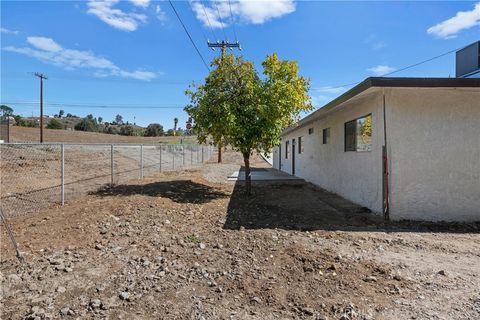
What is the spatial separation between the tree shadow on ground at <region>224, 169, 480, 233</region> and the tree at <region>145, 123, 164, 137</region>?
3469 inches

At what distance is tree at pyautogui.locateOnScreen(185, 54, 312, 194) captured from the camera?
1048 cm

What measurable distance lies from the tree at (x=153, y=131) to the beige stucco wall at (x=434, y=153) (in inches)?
3581

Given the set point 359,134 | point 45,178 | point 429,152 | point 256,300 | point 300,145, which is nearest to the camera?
point 256,300

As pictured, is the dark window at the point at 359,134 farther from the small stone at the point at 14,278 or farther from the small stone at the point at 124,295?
the small stone at the point at 14,278

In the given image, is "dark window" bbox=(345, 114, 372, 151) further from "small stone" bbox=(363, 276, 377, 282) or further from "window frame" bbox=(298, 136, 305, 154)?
"window frame" bbox=(298, 136, 305, 154)

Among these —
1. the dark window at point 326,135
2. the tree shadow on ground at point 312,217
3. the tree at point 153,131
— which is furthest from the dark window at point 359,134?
the tree at point 153,131

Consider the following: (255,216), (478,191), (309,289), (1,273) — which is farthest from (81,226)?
(478,191)

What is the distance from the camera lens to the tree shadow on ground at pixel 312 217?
7191 mm

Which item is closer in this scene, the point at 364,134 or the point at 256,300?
the point at 256,300

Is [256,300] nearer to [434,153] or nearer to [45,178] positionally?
[434,153]

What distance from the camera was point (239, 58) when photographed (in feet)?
36.3

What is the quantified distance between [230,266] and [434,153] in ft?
19.6

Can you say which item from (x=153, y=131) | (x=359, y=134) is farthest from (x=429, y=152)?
(x=153, y=131)

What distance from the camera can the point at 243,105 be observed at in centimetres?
1064
